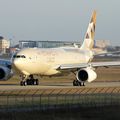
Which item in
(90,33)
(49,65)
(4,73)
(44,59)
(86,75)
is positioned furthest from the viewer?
(90,33)

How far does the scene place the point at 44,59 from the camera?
208ft

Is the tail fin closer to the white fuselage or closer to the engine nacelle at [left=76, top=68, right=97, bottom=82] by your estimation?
the white fuselage

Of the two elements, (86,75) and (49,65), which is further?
(49,65)

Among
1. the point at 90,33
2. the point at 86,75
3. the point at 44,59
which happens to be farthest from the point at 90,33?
the point at 86,75

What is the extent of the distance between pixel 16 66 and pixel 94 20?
1862cm

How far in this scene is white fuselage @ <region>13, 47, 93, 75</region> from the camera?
199ft

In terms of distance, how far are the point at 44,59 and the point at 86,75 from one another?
→ 15.9 feet

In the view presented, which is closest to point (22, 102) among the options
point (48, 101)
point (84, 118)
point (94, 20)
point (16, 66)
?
point (48, 101)

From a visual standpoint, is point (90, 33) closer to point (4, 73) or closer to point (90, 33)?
point (90, 33)

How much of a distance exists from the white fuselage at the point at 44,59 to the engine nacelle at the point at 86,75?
3.11 meters

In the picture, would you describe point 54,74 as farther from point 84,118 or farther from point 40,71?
point 84,118

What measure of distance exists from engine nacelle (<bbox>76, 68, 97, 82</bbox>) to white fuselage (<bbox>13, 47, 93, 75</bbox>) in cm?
311

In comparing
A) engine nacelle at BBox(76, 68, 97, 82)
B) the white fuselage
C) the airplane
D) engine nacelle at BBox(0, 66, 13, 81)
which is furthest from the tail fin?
engine nacelle at BBox(0, 66, 13, 81)

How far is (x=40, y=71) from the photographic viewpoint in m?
63.4
